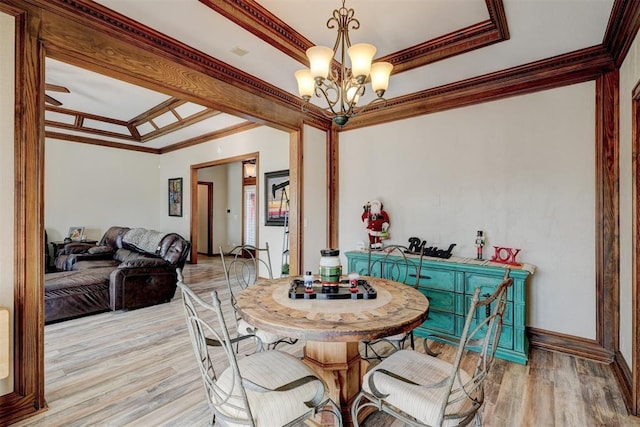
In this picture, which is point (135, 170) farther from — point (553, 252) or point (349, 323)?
point (553, 252)

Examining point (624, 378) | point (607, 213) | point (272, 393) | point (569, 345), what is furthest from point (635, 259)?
point (272, 393)

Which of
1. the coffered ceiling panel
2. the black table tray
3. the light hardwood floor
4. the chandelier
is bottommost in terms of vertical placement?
the light hardwood floor

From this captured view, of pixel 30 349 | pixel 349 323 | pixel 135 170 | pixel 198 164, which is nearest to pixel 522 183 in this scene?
pixel 349 323

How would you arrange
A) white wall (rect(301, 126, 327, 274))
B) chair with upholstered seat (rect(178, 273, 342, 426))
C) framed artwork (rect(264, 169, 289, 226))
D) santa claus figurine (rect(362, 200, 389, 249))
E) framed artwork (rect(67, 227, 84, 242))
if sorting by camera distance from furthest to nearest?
framed artwork (rect(67, 227, 84, 242)) → framed artwork (rect(264, 169, 289, 226)) → white wall (rect(301, 126, 327, 274)) → santa claus figurine (rect(362, 200, 389, 249)) → chair with upholstered seat (rect(178, 273, 342, 426))

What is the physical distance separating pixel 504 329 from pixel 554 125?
1940 millimetres

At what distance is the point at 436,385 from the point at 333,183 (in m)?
3.39

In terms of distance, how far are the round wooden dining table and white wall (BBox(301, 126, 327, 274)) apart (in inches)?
71.1

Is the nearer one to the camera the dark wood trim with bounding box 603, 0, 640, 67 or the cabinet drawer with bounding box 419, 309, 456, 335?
the dark wood trim with bounding box 603, 0, 640, 67

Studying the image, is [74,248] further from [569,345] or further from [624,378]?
[624,378]

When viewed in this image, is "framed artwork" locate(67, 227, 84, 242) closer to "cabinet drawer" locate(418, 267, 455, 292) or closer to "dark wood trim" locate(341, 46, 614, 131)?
"dark wood trim" locate(341, 46, 614, 131)

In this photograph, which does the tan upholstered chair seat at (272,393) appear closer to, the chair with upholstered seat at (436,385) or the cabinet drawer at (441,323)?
the chair with upholstered seat at (436,385)

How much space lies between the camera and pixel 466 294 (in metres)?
2.91

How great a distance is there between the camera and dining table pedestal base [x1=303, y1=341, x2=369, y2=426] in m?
1.88

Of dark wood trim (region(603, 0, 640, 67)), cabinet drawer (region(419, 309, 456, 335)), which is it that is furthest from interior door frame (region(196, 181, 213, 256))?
dark wood trim (region(603, 0, 640, 67))
